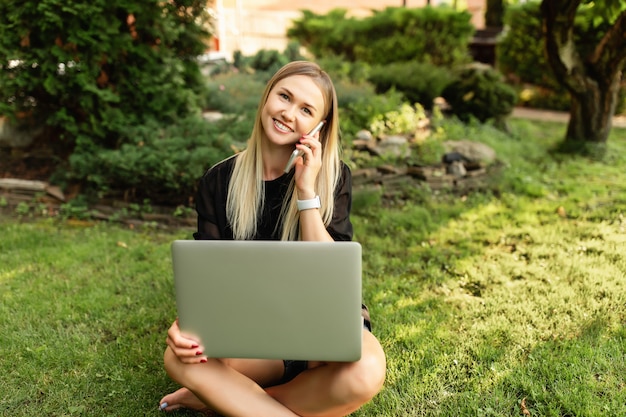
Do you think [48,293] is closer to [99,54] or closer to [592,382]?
[99,54]

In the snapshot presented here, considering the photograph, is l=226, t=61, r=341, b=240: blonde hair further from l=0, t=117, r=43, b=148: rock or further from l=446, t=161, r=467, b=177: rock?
l=0, t=117, r=43, b=148: rock

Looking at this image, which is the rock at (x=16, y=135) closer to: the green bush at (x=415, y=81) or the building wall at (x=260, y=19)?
the green bush at (x=415, y=81)

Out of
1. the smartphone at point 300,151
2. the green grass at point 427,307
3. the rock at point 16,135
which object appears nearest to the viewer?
the smartphone at point 300,151

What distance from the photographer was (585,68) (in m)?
5.87

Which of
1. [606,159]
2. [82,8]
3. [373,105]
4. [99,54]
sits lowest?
[606,159]

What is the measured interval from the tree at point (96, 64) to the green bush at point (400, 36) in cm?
459

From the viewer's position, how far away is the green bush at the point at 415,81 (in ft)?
22.0

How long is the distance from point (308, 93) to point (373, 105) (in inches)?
141

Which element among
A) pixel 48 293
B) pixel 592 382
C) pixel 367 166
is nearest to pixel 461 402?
pixel 592 382

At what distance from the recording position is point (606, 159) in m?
5.70

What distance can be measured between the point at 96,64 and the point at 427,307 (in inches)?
121

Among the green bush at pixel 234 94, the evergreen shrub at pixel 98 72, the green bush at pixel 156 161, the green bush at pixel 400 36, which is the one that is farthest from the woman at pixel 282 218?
the green bush at pixel 400 36

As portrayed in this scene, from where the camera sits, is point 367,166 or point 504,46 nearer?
point 367,166

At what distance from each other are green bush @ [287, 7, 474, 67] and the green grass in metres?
5.02
